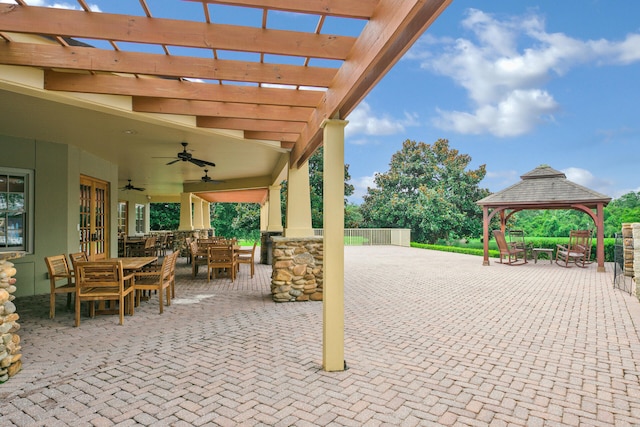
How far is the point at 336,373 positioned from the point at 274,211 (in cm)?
843

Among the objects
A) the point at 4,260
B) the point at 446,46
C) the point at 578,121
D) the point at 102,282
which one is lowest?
the point at 102,282

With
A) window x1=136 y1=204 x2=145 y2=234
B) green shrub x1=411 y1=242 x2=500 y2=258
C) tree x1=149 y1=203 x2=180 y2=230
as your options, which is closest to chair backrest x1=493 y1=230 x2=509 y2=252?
green shrub x1=411 y1=242 x2=500 y2=258

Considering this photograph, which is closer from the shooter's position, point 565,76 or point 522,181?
point 522,181

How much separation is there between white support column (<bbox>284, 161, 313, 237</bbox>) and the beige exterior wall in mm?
4253

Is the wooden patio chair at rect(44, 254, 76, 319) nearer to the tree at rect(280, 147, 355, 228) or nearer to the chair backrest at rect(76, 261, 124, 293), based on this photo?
the chair backrest at rect(76, 261, 124, 293)

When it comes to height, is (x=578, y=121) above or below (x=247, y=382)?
above

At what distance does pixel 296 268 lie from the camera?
245 inches

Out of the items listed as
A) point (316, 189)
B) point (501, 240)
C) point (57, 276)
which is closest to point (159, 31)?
point (57, 276)

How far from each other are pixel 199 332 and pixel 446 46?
44.6m

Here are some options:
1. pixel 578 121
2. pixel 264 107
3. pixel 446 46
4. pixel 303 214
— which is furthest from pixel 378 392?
pixel 578 121

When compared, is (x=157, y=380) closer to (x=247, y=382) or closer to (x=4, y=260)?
(x=247, y=382)

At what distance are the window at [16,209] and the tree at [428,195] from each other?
1952cm

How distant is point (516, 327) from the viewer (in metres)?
4.69

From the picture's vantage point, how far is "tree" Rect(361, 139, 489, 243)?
22516mm
